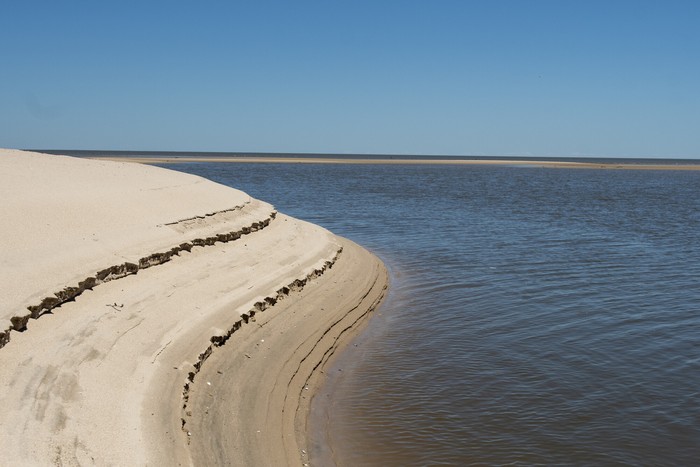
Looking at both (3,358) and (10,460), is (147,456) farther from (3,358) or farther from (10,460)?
(3,358)

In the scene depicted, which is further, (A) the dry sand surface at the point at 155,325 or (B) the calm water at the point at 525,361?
(B) the calm water at the point at 525,361

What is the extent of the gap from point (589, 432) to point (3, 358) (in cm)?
723

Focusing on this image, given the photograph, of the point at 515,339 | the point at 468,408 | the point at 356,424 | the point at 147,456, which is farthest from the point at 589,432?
the point at 147,456

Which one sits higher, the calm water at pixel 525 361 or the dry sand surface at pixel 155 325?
the dry sand surface at pixel 155 325

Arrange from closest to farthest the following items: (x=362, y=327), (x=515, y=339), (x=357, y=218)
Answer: (x=515, y=339)
(x=362, y=327)
(x=357, y=218)

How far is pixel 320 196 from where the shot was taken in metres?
48.1

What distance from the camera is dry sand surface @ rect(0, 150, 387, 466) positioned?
23.5ft

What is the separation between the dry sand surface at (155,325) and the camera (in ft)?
23.5

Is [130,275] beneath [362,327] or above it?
above

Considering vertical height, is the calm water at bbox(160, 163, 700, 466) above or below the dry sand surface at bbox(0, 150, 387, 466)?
below

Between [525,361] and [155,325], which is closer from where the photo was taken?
[155,325]

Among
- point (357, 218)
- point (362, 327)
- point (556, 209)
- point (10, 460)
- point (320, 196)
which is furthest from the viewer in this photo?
point (320, 196)

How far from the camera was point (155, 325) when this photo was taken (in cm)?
1017

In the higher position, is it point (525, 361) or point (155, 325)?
point (155, 325)
